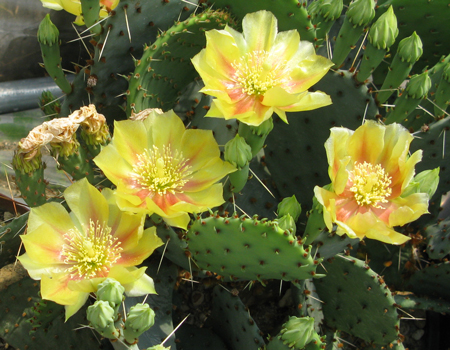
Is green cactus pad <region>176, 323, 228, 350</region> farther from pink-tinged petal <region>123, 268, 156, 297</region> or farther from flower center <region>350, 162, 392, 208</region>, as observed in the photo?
flower center <region>350, 162, 392, 208</region>

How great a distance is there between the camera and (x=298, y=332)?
1.05 metres

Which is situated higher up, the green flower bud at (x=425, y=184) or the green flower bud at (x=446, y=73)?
the green flower bud at (x=446, y=73)

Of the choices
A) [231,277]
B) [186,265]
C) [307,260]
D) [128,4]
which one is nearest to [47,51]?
[128,4]

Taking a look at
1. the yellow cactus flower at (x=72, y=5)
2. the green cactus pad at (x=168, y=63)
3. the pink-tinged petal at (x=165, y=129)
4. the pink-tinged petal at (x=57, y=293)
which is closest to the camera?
the pink-tinged petal at (x=57, y=293)

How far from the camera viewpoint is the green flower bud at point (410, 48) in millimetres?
1268

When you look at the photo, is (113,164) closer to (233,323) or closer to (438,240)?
(233,323)

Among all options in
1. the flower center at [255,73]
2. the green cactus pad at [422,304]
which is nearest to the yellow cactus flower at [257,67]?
the flower center at [255,73]

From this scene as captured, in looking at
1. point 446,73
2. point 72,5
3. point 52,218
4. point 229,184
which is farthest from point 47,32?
point 446,73

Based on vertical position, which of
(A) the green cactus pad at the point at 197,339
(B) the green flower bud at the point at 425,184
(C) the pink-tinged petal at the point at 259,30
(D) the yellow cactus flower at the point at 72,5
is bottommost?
(A) the green cactus pad at the point at 197,339

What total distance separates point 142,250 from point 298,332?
16.5 inches

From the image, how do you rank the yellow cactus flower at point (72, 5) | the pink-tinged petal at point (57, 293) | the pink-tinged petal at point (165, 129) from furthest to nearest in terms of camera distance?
the yellow cactus flower at point (72, 5) < the pink-tinged petal at point (165, 129) < the pink-tinged petal at point (57, 293)

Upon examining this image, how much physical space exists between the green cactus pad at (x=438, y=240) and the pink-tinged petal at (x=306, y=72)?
818 mm

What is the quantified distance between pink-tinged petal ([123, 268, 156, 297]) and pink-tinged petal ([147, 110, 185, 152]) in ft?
1.17

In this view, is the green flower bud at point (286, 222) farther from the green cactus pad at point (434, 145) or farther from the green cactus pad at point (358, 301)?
the green cactus pad at point (434, 145)
